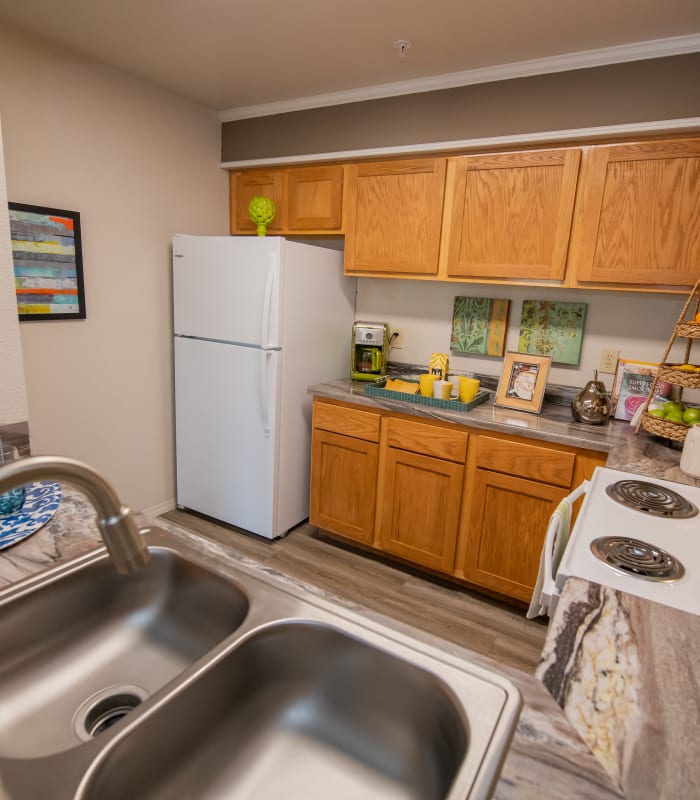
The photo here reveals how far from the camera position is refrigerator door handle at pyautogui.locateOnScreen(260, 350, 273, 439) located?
2.65 metres

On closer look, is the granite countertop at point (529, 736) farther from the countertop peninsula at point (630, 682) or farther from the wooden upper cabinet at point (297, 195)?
the wooden upper cabinet at point (297, 195)

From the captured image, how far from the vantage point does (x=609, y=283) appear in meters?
2.22

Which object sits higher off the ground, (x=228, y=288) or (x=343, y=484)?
(x=228, y=288)

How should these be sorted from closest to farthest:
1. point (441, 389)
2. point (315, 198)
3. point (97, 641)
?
point (97, 641) → point (441, 389) → point (315, 198)

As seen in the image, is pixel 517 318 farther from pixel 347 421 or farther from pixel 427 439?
pixel 347 421

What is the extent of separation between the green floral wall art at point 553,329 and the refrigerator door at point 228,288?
1307mm

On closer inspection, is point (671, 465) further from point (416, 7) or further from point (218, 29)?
point (218, 29)

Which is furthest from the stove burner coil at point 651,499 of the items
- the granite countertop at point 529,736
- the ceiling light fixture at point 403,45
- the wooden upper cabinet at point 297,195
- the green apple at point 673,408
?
the wooden upper cabinet at point 297,195

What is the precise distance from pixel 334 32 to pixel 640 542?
214 cm

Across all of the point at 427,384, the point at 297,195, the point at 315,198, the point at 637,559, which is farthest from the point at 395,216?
the point at 637,559

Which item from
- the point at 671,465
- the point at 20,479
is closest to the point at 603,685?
the point at 20,479

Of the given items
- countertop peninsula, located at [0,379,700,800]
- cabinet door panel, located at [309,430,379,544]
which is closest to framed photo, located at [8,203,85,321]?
cabinet door panel, located at [309,430,379,544]

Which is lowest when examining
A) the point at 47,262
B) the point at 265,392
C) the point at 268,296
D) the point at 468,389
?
the point at 265,392

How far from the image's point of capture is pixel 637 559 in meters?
1.09
